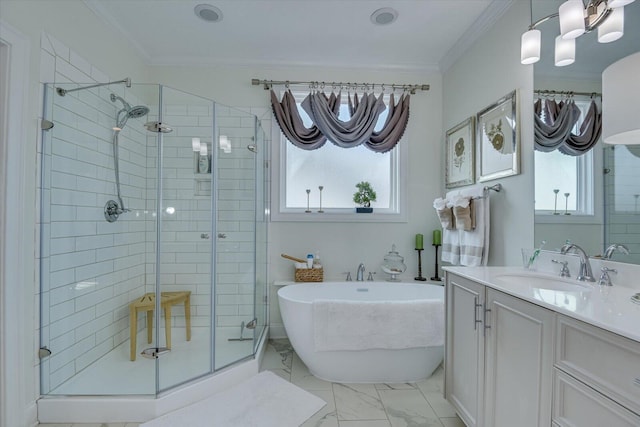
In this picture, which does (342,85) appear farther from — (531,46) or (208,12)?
(531,46)

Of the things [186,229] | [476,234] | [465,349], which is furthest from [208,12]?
[465,349]

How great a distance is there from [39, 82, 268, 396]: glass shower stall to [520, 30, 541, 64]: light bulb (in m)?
2.02

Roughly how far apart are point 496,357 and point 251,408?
1.40 m

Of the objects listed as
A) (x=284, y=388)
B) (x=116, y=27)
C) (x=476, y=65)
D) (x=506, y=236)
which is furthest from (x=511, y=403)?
(x=116, y=27)

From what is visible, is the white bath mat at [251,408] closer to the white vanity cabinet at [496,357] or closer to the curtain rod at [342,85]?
the white vanity cabinet at [496,357]

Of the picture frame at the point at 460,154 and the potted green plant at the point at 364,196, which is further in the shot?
the potted green plant at the point at 364,196

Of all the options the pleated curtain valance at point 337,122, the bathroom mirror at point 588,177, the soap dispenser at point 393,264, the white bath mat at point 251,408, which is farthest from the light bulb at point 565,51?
the white bath mat at point 251,408

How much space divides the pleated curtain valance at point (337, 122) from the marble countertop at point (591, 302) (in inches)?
65.7

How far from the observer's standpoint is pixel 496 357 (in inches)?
51.9

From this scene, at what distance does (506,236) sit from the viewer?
2.01 meters

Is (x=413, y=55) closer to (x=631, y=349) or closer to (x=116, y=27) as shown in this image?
(x=116, y=27)

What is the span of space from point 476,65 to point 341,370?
257 cm

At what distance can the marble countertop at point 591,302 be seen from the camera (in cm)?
84

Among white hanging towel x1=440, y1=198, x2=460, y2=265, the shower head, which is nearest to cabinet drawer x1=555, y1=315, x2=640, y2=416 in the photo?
white hanging towel x1=440, y1=198, x2=460, y2=265
